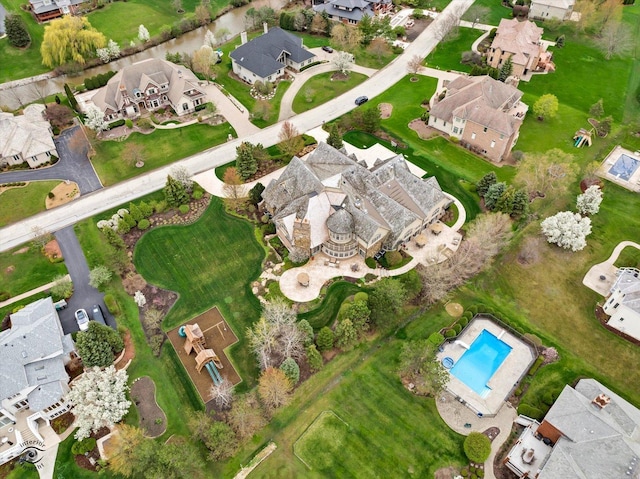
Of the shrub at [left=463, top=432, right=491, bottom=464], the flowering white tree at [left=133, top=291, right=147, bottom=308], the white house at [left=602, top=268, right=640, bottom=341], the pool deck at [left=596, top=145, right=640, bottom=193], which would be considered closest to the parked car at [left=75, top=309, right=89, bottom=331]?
the flowering white tree at [left=133, top=291, right=147, bottom=308]

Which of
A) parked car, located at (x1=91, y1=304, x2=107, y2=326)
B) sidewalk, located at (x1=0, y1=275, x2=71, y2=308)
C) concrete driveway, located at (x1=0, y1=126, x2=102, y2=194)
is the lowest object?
parked car, located at (x1=91, y1=304, x2=107, y2=326)

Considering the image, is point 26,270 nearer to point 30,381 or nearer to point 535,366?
point 30,381

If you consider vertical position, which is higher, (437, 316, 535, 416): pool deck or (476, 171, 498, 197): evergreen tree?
(476, 171, 498, 197): evergreen tree

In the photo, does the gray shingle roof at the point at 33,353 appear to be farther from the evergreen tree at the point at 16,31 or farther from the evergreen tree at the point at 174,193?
the evergreen tree at the point at 16,31

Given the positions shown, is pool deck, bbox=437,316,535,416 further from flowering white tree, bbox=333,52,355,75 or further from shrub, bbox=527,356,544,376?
flowering white tree, bbox=333,52,355,75

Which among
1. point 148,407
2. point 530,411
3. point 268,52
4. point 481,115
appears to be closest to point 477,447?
point 530,411

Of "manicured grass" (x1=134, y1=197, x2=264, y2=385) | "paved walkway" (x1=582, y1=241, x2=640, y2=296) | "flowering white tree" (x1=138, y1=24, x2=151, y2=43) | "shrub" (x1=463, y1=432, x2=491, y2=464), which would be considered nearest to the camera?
"shrub" (x1=463, y1=432, x2=491, y2=464)
